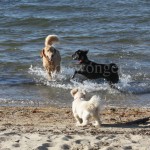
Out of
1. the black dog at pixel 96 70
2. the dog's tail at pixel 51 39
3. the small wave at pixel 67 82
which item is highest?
the dog's tail at pixel 51 39

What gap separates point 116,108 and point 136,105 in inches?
24.7

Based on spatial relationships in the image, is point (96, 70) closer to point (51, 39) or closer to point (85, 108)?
point (51, 39)

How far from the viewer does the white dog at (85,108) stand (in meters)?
6.48

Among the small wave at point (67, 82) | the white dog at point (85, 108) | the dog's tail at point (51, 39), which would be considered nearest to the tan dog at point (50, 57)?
the dog's tail at point (51, 39)

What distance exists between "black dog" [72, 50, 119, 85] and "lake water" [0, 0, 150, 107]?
0.17 m

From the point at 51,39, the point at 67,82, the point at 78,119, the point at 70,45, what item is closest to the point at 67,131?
the point at 78,119

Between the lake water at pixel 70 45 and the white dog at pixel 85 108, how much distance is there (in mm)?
1964

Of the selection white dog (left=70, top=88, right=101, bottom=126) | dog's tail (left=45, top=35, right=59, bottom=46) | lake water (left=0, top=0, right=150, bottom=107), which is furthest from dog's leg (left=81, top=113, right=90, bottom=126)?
dog's tail (left=45, top=35, right=59, bottom=46)

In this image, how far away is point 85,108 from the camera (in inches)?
260

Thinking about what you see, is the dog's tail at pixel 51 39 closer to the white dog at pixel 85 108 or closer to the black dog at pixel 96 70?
the black dog at pixel 96 70

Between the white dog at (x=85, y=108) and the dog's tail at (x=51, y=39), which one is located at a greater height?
the dog's tail at (x=51, y=39)

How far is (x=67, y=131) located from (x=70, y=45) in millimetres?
8295

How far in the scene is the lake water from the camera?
9.69 metres

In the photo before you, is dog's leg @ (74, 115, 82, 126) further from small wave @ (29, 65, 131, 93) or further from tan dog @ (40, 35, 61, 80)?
tan dog @ (40, 35, 61, 80)
